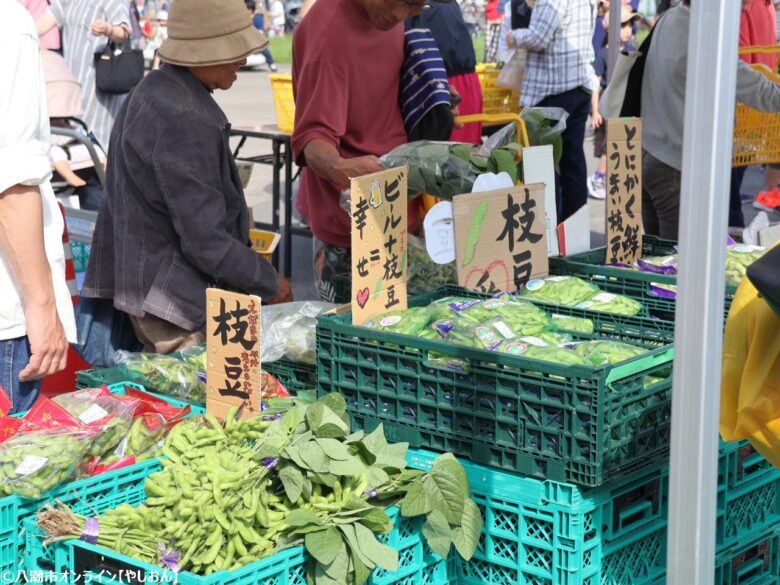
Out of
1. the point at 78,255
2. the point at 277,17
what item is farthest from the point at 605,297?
the point at 277,17

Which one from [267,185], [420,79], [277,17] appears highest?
[277,17]

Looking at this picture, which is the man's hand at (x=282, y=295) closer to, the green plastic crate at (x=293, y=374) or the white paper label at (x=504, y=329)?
→ the green plastic crate at (x=293, y=374)

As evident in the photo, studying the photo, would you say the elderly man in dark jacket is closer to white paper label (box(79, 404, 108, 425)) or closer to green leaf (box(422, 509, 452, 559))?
white paper label (box(79, 404, 108, 425))

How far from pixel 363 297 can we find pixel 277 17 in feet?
102

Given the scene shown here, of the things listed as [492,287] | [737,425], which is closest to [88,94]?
[492,287]

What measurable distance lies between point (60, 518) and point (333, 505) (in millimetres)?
518

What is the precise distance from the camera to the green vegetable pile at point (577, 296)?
2842 mm

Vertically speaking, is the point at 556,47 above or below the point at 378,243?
above

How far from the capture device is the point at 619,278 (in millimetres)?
3051

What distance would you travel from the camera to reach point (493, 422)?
7.44 feet

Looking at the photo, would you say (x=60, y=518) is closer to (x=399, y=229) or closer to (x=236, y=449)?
(x=236, y=449)

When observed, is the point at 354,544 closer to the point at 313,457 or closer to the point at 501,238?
the point at 313,457

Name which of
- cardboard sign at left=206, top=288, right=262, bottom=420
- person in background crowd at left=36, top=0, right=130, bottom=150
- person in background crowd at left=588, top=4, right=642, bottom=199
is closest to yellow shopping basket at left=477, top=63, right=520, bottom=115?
person in background crowd at left=588, top=4, right=642, bottom=199

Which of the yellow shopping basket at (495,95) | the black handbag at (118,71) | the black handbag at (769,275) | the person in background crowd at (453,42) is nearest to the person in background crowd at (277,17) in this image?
the yellow shopping basket at (495,95)
